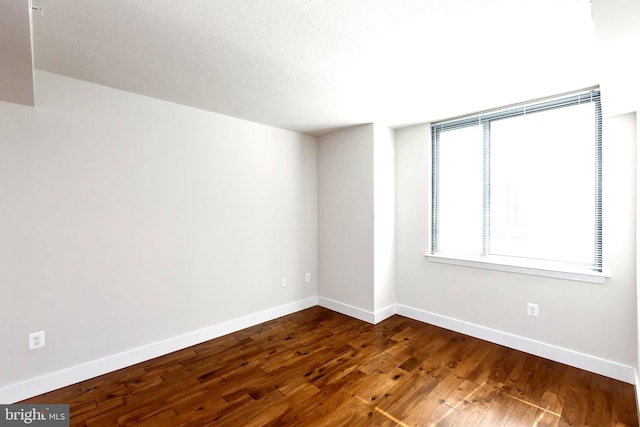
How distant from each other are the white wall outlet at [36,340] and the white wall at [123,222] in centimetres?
Result: 3

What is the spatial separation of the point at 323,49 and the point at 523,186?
2.30 meters

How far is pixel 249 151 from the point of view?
3.39m

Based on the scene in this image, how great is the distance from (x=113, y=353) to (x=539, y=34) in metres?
3.76

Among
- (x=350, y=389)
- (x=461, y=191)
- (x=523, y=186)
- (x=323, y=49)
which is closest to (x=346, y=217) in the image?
(x=461, y=191)

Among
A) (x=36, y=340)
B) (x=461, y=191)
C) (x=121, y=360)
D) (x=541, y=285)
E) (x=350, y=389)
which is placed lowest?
(x=350, y=389)

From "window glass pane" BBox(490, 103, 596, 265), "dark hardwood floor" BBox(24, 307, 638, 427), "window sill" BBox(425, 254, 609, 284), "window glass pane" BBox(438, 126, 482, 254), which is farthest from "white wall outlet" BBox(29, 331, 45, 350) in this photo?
"window glass pane" BBox(490, 103, 596, 265)

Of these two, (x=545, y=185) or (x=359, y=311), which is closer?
(x=545, y=185)

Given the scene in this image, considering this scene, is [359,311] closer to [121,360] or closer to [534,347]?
[534,347]

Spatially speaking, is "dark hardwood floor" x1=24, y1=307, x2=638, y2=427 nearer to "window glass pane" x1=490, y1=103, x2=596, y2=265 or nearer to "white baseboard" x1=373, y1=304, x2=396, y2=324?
"white baseboard" x1=373, y1=304, x2=396, y2=324

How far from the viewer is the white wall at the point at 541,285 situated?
2289 mm

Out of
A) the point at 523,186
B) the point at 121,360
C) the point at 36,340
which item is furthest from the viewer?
the point at 523,186

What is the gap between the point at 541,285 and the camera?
8.79ft

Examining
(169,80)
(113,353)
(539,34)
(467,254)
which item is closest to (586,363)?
(467,254)

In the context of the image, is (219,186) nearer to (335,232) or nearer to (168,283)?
(168,283)
